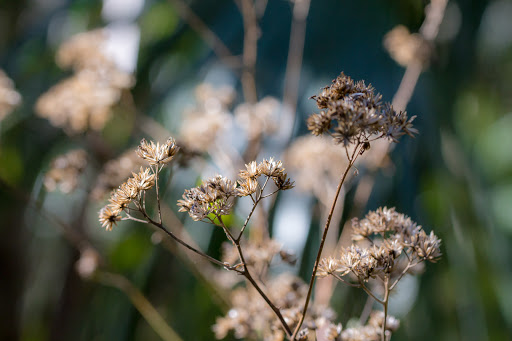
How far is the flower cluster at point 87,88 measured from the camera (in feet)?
1.91

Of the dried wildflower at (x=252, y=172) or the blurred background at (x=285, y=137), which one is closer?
the dried wildflower at (x=252, y=172)

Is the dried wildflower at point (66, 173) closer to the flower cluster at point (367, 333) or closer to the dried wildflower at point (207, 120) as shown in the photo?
the dried wildflower at point (207, 120)

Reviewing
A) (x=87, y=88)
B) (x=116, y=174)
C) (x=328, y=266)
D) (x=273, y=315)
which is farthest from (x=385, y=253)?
(x=87, y=88)

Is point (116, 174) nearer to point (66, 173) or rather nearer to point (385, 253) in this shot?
point (66, 173)

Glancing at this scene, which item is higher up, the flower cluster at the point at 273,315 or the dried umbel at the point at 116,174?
the dried umbel at the point at 116,174

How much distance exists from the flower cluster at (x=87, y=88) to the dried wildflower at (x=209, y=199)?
378 mm

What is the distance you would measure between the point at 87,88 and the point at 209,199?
1.38ft

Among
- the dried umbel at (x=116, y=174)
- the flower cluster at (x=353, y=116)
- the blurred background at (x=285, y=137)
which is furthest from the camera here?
the blurred background at (x=285, y=137)

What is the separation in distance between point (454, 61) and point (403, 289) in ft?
1.39

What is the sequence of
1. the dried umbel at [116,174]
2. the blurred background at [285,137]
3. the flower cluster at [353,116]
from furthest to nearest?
the blurred background at [285,137] < the dried umbel at [116,174] < the flower cluster at [353,116]

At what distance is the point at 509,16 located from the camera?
70 centimetres

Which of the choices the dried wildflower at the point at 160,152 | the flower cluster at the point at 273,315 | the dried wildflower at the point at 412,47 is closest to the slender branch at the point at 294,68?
the dried wildflower at the point at 412,47

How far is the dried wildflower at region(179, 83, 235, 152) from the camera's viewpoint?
0.57 metres

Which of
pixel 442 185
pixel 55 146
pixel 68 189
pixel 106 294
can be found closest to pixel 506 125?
pixel 442 185
